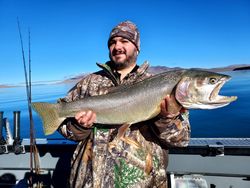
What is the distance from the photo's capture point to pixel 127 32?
12.6ft

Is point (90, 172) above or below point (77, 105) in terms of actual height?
below

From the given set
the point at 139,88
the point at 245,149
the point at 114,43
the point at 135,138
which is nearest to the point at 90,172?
the point at 135,138

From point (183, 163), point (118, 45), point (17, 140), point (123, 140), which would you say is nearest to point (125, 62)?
point (118, 45)

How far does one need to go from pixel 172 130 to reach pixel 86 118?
0.95 meters

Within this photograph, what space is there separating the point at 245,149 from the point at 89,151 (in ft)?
7.66

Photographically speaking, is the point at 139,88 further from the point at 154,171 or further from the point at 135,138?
the point at 154,171

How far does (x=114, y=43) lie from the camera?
12.5 ft

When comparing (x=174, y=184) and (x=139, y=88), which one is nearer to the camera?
(x=139, y=88)

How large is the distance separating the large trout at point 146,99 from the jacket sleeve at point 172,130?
13 cm

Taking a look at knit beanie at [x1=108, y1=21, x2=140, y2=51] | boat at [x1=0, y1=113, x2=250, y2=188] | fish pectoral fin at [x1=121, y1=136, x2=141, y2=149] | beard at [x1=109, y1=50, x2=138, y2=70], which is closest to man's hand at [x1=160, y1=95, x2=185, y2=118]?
fish pectoral fin at [x1=121, y1=136, x2=141, y2=149]

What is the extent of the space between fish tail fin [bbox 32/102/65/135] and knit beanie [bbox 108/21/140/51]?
1116mm

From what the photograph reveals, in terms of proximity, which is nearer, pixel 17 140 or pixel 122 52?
pixel 122 52

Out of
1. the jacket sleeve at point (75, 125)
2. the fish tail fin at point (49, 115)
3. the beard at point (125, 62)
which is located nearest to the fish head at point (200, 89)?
the beard at point (125, 62)

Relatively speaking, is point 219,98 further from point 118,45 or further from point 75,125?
point 75,125
